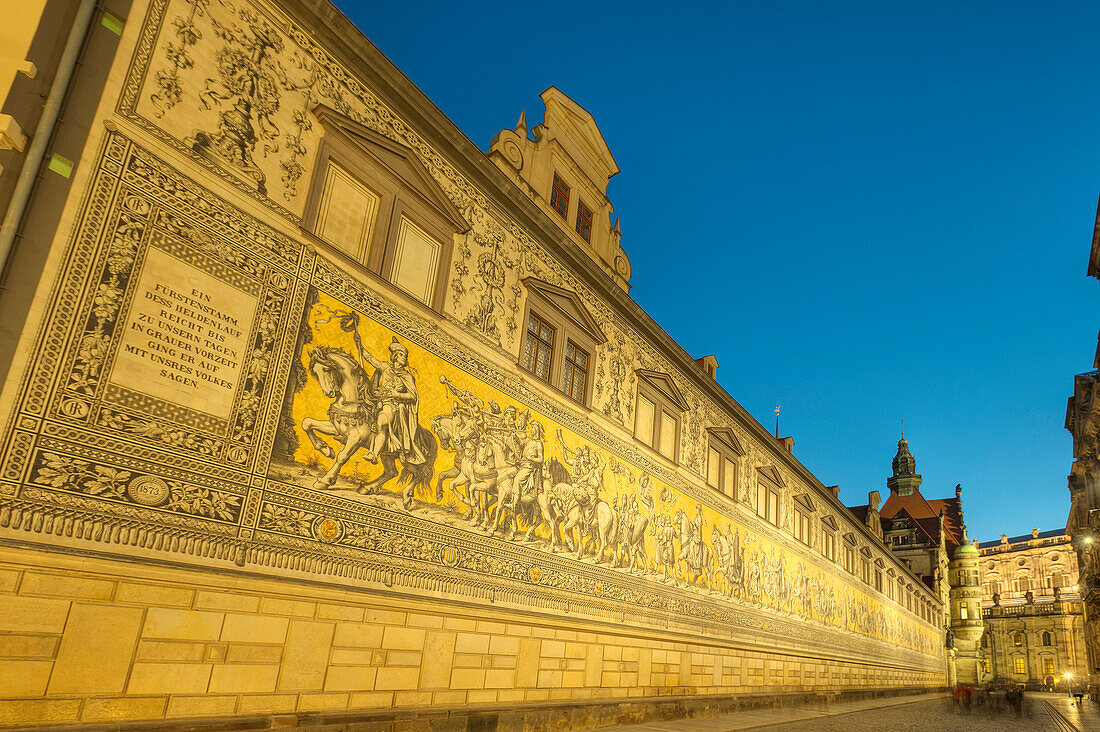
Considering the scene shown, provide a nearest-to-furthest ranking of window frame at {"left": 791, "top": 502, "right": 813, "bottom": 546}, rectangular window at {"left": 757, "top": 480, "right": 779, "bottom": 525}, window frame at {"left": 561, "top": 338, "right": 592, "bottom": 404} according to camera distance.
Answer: window frame at {"left": 561, "top": 338, "right": 592, "bottom": 404} → rectangular window at {"left": 757, "top": 480, "right": 779, "bottom": 525} → window frame at {"left": 791, "top": 502, "right": 813, "bottom": 546}

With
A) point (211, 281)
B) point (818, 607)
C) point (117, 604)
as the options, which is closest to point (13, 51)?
point (211, 281)

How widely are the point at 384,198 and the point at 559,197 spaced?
5675mm

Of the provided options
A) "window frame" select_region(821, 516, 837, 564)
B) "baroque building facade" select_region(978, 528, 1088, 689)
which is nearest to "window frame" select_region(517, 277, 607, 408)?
"window frame" select_region(821, 516, 837, 564)

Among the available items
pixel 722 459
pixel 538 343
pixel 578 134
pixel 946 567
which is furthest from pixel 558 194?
pixel 946 567

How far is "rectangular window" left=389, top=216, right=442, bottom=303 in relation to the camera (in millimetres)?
9219

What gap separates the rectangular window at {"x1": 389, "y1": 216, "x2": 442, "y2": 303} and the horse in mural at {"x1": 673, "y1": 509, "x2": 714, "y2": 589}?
9.13m

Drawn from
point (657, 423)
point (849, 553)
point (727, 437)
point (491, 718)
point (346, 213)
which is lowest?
point (491, 718)

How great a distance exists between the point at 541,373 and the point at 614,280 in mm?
3746

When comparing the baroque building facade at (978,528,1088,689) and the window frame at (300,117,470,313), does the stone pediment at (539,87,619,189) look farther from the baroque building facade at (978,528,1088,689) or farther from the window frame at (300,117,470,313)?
the baroque building facade at (978,528,1088,689)

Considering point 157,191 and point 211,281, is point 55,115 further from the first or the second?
point 211,281

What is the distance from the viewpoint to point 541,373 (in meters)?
12.1

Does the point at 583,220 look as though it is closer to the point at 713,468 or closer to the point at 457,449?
the point at 457,449

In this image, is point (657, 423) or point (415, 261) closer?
point (415, 261)

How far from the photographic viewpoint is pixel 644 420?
15375mm
